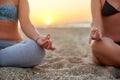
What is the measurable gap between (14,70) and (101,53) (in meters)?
0.56

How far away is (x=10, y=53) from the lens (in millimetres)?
1982

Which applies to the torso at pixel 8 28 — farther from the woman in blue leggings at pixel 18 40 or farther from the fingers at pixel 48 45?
the fingers at pixel 48 45

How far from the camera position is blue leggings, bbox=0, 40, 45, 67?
1973 mm

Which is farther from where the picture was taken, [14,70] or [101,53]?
[101,53]

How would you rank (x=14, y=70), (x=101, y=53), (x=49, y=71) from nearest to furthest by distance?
(x=14, y=70) → (x=49, y=71) → (x=101, y=53)

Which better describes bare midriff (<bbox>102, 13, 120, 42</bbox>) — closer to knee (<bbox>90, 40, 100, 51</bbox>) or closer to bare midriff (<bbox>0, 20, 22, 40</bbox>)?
knee (<bbox>90, 40, 100, 51</bbox>)

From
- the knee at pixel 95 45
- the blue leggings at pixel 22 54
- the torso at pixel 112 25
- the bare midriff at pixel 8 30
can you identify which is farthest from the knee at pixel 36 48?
the torso at pixel 112 25

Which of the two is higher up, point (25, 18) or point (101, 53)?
point (25, 18)

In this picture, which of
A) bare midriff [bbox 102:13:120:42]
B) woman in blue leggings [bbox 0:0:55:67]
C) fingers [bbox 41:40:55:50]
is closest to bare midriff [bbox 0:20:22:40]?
woman in blue leggings [bbox 0:0:55:67]

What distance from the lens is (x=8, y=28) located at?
2.10m

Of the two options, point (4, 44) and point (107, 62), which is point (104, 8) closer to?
point (107, 62)

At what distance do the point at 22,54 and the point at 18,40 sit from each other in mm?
216

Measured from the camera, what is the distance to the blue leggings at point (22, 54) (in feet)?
6.47

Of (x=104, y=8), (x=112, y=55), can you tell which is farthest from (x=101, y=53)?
(x=104, y=8)
